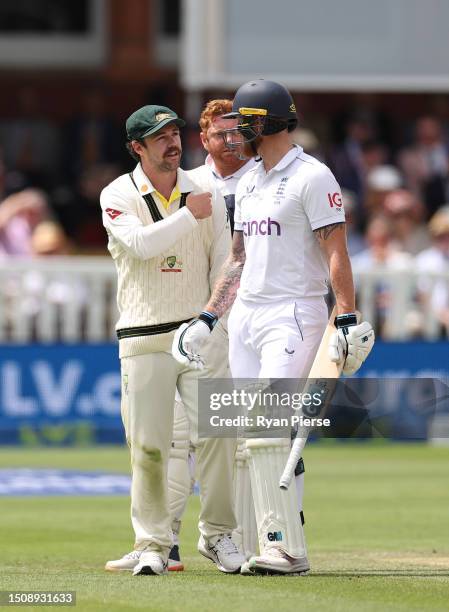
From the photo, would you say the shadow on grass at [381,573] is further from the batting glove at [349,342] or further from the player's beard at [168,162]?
the player's beard at [168,162]

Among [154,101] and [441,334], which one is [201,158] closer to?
[441,334]

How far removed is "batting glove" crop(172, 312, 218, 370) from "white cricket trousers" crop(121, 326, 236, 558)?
286 mm

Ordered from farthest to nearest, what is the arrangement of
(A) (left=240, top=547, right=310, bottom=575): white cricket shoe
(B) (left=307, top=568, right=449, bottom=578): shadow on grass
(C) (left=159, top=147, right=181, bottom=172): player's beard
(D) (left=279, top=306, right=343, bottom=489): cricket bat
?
(C) (left=159, top=147, right=181, bottom=172): player's beard
(B) (left=307, top=568, right=449, bottom=578): shadow on grass
(A) (left=240, top=547, right=310, bottom=575): white cricket shoe
(D) (left=279, top=306, right=343, bottom=489): cricket bat

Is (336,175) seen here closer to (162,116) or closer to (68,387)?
(68,387)

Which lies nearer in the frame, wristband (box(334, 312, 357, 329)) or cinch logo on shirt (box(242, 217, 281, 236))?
wristband (box(334, 312, 357, 329))

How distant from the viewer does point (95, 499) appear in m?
12.6

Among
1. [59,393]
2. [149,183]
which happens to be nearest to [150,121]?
[149,183]

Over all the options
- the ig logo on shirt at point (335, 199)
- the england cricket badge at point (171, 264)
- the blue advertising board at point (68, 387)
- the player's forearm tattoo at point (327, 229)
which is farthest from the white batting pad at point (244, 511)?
the blue advertising board at point (68, 387)

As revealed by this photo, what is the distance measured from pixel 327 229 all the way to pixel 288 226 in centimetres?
21

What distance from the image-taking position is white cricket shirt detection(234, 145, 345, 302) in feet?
26.4

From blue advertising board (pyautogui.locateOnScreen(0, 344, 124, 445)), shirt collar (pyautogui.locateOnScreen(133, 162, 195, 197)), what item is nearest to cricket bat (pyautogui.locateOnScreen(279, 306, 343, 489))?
shirt collar (pyautogui.locateOnScreen(133, 162, 195, 197))

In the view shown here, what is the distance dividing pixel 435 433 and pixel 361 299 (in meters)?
2.60

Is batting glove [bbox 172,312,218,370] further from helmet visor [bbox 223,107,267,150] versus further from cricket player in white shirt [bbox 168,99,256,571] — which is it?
helmet visor [bbox 223,107,267,150]

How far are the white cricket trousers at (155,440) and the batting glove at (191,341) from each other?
286 mm
